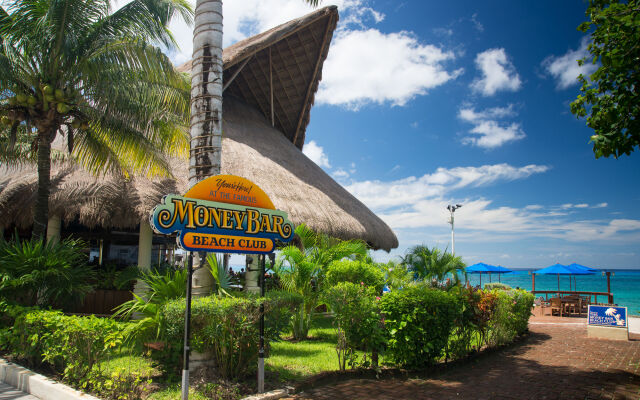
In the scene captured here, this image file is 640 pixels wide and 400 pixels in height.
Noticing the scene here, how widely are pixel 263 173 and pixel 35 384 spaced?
8.32 m

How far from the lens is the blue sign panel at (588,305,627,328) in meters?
10.7

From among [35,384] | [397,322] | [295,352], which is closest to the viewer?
[35,384]

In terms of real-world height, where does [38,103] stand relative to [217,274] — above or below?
above

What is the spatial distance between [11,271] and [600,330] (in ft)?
43.4

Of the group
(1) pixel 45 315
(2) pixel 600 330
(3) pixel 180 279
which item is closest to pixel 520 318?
(2) pixel 600 330

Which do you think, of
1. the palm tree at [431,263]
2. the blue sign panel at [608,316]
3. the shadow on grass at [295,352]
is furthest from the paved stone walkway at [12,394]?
the blue sign panel at [608,316]

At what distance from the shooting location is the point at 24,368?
21.0ft

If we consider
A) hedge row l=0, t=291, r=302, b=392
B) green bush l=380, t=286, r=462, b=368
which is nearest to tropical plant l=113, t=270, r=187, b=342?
hedge row l=0, t=291, r=302, b=392

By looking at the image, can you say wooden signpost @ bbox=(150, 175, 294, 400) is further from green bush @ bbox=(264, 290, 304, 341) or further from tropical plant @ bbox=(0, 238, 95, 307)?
tropical plant @ bbox=(0, 238, 95, 307)

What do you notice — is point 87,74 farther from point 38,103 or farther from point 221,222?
point 221,222

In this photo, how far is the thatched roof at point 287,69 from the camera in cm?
1627

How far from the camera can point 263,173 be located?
13039 mm

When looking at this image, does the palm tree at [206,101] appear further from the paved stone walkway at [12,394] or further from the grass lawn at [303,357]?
the paved stone walkway at [12,394]

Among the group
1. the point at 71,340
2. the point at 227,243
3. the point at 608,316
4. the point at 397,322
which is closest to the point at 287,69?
the point at 227,243
